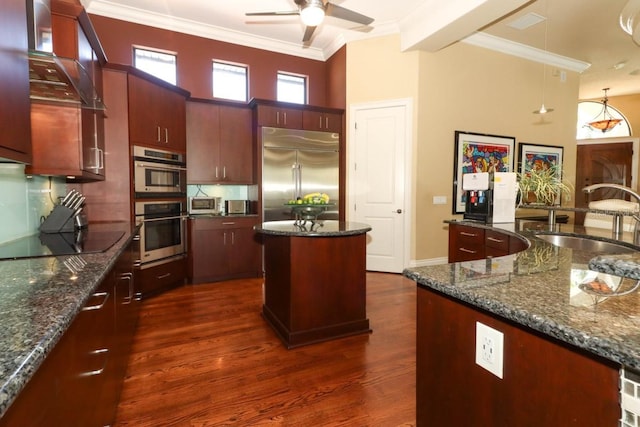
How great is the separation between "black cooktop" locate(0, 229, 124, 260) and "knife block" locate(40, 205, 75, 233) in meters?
0.08

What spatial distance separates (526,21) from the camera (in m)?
4.37

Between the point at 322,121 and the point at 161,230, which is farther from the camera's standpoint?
the point at 322,121

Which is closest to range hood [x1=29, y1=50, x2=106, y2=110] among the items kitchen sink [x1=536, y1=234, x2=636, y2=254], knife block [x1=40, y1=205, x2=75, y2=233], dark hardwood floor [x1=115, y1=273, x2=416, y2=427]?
knife block [x1=40, y1=205, x2=75, y2=233]

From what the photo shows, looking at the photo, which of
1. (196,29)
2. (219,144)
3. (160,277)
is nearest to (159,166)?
(219,144)

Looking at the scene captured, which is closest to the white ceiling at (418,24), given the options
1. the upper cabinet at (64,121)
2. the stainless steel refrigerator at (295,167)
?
the stainless steel refrigerator at (295,167)

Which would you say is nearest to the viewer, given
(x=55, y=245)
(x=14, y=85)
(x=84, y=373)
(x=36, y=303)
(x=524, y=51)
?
(x=36, y=303)

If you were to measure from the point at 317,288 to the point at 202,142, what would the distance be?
9.37 feet

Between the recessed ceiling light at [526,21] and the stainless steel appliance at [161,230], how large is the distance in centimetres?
508

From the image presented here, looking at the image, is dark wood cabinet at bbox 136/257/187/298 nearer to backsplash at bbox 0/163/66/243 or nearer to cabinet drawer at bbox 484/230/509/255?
backsplash at bbox 0/163/66/243

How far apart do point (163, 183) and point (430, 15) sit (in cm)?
384

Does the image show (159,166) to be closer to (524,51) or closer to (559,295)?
(559,295)

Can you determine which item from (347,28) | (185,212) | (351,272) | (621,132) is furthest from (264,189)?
(621,132)

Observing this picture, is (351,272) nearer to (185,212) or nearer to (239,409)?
(239,409)

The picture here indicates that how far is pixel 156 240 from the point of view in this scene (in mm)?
3680
